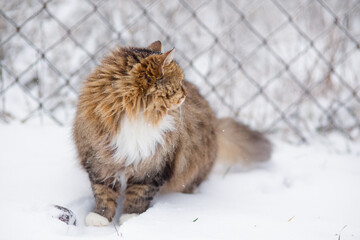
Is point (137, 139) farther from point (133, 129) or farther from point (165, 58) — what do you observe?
point (165, 58)

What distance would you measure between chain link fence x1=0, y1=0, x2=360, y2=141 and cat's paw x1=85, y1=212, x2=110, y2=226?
1.37 m

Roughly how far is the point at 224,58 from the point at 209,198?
1.76 meters

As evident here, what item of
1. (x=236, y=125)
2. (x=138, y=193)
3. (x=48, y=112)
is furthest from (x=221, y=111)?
(x=138, y=193)

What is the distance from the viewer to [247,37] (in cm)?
395

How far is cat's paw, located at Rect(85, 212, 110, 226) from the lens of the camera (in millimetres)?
1770

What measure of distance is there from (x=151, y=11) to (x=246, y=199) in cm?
221

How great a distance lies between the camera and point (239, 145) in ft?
8.54

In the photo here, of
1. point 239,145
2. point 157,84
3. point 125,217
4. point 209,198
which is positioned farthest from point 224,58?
point 125,217

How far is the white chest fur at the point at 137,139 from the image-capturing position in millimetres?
1730

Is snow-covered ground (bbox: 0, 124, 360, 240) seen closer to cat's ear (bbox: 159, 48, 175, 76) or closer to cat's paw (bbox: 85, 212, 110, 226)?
cat's paw (bbox: 85, 212, 110, 226)

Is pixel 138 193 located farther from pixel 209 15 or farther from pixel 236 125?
pixel 209 15

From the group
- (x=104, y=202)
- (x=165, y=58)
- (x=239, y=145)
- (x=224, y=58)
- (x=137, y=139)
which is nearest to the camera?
(x=165, y=58)

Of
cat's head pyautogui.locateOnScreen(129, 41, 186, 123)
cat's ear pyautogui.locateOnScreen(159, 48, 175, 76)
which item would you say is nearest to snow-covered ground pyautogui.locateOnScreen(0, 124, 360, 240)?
cat's head pyautogui.locateOnScreen(129, 41, 186, 123)

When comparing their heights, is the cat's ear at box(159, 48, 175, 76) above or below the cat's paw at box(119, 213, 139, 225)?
above
